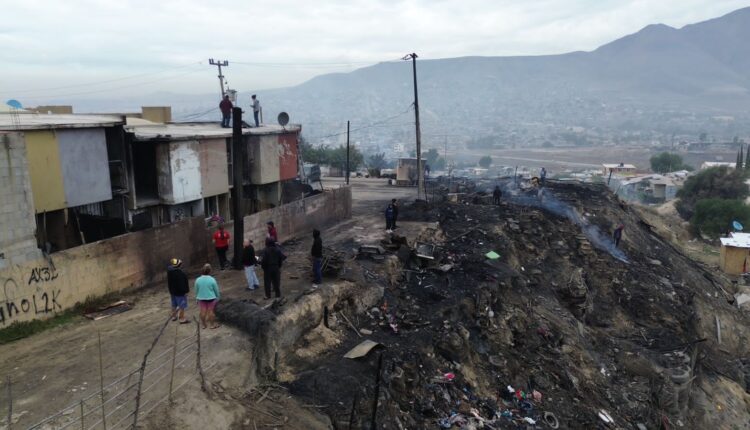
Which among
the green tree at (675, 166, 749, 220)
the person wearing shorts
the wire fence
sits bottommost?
the green tree at (675, 166, 749, 220)

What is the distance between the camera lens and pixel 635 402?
12.1m

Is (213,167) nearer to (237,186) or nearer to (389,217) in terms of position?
(237,186)

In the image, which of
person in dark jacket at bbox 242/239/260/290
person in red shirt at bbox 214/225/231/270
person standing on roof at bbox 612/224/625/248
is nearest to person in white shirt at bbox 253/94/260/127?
person in red shirt at bbox 214/225/231/270

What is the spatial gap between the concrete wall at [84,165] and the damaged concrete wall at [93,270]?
1712 mm

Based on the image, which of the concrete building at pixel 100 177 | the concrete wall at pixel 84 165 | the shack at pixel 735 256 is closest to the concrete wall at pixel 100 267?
the concrete building at pixel 100 177

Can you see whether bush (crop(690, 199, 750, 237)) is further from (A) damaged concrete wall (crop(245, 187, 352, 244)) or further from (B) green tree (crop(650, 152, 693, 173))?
(B) green tree (crop(650, 152, 693, 173))

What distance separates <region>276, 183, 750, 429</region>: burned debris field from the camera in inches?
341

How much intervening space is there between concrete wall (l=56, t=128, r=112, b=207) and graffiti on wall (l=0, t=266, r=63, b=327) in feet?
8.54

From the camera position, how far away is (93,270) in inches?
375

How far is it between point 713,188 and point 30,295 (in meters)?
52.0

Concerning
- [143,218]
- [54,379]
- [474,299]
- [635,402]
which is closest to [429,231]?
[474,299]

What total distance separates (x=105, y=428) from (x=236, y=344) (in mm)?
2737

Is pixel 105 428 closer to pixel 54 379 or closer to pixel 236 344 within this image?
pixel 54 379

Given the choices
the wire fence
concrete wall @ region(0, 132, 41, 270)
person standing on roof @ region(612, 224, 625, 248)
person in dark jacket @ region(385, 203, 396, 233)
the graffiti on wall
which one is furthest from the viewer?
person standing on roof @ region(612, 224, 625, 248)
